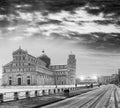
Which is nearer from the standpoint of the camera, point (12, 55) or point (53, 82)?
point (12, 55)

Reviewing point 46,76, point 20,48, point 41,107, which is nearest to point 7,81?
point 20,48

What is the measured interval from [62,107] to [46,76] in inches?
5515

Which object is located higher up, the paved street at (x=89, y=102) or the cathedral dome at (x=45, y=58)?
the cathedral dome at (x=45, y=58)

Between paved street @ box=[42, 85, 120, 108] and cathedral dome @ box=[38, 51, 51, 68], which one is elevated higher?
cathedral dome @ box=[38, 51, 51, 68]

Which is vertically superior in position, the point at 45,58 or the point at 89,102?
the point at 45,58

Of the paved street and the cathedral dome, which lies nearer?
the paved street

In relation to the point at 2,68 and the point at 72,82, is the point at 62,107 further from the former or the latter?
the point at 72,82

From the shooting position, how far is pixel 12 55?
133375mm

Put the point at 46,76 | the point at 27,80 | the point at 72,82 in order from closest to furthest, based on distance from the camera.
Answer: the point at 27,80
the point at 46,76
the point at 72,82

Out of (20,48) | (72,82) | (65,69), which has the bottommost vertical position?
(72,82)

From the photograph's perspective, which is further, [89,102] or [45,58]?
[45,58]

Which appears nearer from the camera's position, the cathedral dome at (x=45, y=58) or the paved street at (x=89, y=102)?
the paved street at (x=89, y=102)

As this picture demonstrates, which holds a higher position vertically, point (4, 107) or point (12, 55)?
point (12, 55)

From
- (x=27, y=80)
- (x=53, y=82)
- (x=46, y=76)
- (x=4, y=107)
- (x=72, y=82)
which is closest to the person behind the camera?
(x=4, y=107)
